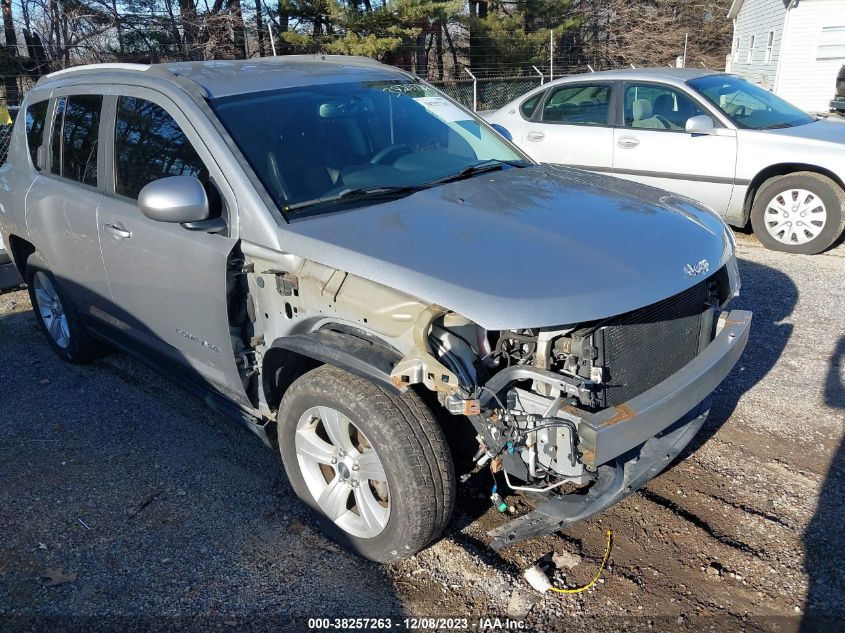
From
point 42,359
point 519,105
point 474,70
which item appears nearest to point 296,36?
point 474,70

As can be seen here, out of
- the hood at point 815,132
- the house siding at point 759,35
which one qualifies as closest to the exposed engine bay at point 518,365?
the hood at point 815,132

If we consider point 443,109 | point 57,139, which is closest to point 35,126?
point 57,139

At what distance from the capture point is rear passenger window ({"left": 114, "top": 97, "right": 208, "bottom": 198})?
3361mm

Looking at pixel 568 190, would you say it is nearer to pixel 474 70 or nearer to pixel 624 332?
pixel 624 332

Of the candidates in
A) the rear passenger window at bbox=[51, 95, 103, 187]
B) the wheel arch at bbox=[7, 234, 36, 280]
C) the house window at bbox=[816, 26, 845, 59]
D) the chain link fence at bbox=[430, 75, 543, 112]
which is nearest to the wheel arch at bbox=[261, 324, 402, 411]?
the rear passenger window at bbox=[51, 95, 103, 187]

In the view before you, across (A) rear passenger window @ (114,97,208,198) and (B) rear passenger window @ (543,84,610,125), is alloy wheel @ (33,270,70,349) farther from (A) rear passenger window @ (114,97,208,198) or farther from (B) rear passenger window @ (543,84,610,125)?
(B) rear passenger window @ (543,84,610,125)

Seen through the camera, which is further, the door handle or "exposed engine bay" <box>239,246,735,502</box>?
the door handle

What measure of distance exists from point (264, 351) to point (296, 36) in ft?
57.4

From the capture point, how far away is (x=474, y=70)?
78.2 feet

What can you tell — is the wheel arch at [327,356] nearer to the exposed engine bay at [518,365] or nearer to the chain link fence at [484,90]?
the exposed engine bay at [518,365]

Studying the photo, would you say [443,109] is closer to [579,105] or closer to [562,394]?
[562,394]

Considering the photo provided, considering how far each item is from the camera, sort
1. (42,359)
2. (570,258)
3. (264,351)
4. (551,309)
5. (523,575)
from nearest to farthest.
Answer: (551,309), (570,258), (523,575), (264,351), (42,359)

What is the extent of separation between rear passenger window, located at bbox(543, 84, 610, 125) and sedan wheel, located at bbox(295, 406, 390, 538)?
606cm

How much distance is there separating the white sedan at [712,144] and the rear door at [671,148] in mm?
10
